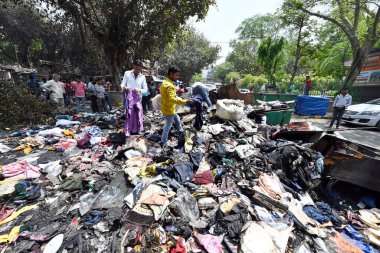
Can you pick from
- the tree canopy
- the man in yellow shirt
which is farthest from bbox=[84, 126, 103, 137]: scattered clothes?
the tree canopy

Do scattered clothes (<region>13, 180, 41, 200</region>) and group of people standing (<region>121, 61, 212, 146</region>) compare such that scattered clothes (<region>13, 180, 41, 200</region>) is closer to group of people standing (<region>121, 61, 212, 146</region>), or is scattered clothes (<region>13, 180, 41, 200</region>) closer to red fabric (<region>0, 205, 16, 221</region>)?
red fabric (<region>0, 205, 16, 221</region>)

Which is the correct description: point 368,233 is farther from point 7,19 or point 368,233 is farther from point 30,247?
point 7,19

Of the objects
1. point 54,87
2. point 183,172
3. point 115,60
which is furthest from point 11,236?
point 115,60

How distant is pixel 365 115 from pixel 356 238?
6.94 m

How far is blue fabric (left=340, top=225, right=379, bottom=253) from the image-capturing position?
2.65 meters

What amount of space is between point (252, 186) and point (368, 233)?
170 centimetres

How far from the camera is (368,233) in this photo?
2.94 meters

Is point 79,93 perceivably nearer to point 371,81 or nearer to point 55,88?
point 55,88

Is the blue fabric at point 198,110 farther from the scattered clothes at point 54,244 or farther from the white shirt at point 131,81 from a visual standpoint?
the scattered clothes at point 54,244

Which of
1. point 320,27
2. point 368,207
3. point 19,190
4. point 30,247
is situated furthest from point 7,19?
point 320,27

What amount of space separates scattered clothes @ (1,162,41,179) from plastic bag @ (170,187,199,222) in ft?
8.47

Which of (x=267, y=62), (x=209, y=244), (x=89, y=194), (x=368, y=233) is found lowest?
(x=368, y=233)

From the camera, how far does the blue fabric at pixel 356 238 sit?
8.68 feet

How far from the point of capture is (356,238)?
2.85m
